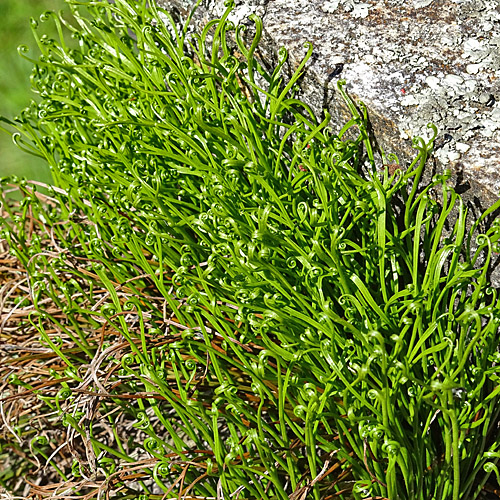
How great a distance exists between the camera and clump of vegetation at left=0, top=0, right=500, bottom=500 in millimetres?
903

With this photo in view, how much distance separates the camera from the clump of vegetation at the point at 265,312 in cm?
90

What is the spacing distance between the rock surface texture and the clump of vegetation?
0.05 meters

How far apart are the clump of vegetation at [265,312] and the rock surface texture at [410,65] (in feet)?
0.17

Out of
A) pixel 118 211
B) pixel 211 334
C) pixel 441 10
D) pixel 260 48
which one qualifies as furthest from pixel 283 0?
pixel 211 334

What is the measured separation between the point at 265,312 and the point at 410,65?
0.58 metres

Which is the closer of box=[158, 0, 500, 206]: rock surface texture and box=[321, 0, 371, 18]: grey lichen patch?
box=[158, 0, 500, 206]: rock surface texture

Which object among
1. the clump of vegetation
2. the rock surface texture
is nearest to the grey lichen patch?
the rock surface texture

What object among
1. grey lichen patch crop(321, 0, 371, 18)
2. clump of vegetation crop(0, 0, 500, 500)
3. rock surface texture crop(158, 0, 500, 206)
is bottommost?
clump of vegetation crop(0, 0, 500, 500)

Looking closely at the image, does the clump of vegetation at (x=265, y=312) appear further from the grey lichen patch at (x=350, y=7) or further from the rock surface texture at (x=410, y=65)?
the grey lichen patch at (x=350, y=7)

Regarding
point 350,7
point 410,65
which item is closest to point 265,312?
point 410,65

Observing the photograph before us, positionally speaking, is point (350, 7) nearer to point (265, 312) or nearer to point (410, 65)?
point (410, 65)

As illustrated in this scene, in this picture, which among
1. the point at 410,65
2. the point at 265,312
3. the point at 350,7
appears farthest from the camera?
the point at 350,7

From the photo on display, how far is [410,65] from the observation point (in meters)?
1.12

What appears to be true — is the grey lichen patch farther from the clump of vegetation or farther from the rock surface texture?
the clump of vegetation
